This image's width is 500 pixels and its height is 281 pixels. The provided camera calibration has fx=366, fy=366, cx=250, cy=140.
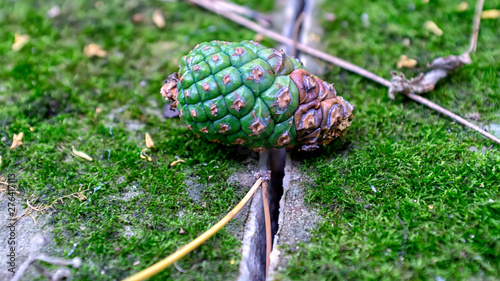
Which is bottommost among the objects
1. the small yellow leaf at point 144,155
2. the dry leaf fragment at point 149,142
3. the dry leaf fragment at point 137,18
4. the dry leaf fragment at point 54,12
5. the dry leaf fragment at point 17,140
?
the dry leaf fragment at point 17,140

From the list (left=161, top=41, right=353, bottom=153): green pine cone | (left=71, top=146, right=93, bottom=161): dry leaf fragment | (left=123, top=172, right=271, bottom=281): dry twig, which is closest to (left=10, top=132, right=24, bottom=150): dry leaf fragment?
(left=71, top=146, right=93, bottom=161): dry leaf fragment

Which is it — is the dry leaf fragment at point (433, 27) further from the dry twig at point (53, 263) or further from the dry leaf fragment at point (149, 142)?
the dry twig at point (53, 263)

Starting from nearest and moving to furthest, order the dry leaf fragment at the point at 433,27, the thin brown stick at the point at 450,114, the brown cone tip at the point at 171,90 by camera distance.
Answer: the brown cone tip at the point at 171,90 < the thin brown stick at the point at 450,114 < the dry leaf fragment at the point at 433,27

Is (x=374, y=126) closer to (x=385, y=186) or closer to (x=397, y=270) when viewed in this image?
(x=385, y=186)

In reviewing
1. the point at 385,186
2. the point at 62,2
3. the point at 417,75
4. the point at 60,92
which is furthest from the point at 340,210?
the point at 62,2

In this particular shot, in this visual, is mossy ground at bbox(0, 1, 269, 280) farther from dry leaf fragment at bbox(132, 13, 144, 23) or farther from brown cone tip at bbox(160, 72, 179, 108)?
brown cone tip at bbox(160, 72, 179, 108)

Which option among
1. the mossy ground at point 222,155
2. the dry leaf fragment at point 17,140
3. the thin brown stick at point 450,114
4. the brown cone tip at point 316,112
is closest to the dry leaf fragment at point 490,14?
the mossy ground at point 222,155
